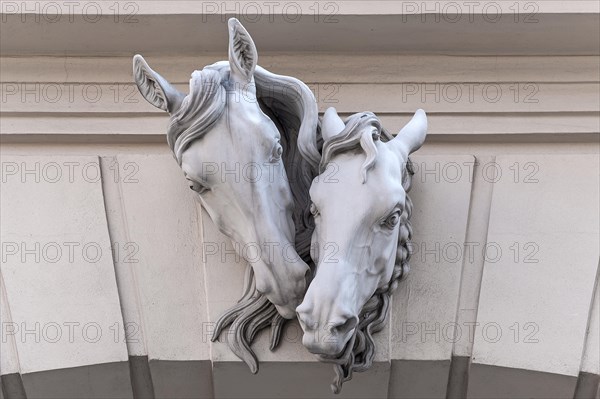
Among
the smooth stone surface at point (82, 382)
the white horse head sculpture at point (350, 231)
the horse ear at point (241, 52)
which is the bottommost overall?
the smooth stone surface at point (82, 382)

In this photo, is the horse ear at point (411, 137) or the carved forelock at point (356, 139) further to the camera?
the horse ear at point (411, 137)

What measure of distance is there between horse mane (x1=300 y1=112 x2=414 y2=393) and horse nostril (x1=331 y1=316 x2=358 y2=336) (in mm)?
149

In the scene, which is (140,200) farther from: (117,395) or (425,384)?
(425,384)

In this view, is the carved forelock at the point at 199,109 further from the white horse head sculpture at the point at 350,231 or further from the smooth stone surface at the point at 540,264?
the smooth stone surface at the point at 540,264

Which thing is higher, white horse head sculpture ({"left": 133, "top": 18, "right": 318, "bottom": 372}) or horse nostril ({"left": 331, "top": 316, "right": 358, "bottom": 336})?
white horse head sculpture ({"left": 133, "top": 18, "right": 318, "bottom": 372})

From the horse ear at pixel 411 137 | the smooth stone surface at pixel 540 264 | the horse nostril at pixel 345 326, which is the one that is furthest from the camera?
the smooth stone surface at pixel 540 264

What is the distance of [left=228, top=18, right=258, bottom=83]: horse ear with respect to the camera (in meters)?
3.35

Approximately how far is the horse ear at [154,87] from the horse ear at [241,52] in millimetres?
169

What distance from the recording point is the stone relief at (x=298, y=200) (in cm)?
333

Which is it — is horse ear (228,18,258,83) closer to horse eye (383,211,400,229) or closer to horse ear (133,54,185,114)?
horse ear (133,54,185,114)

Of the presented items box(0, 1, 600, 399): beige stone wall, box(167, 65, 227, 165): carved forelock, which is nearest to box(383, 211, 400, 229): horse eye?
box(0, 1, 600, 399): beige stone wall

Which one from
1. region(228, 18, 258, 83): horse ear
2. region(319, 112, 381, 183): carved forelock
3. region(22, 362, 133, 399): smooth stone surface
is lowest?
region(22, 362, 133, 399): smooth stone surface

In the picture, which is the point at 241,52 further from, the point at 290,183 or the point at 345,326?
the point at 345,326

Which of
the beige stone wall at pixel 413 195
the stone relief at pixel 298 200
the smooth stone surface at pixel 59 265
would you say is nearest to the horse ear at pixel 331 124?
the stone relief at pixel 298 200
